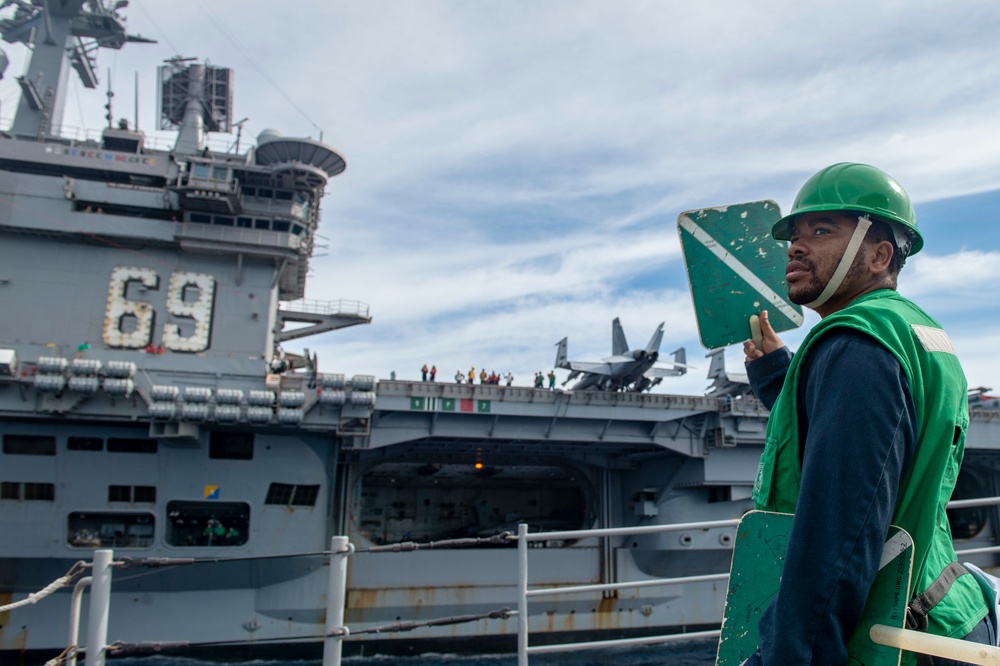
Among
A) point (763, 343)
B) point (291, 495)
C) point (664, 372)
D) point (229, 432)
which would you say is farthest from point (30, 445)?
point (664, 372)

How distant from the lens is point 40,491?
17.2 m

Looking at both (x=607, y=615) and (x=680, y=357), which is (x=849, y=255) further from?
(x=680, y=357)

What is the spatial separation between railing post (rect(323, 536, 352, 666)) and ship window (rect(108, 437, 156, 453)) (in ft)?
53.4

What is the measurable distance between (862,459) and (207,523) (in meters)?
19.4

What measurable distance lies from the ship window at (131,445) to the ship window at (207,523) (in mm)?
1514

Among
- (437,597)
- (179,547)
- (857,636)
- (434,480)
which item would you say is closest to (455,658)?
(437,597)

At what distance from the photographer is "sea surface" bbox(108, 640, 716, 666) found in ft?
60.7

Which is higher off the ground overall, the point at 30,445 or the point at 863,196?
the point at 863,196

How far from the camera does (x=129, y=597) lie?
17562mm

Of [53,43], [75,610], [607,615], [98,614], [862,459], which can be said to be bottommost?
[607,615]

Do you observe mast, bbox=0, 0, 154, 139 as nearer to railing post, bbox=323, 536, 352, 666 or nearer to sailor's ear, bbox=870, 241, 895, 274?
railing post, bbox=323, 536, 352, 666

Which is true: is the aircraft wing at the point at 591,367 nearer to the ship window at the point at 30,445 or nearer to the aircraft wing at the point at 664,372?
the aircraft wing at the point at 664,372

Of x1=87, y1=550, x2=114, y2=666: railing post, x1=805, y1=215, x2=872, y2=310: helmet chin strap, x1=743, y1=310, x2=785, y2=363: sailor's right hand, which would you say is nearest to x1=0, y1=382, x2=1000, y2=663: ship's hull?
x1=87, y1=550, x2=114, y2=666: railing post

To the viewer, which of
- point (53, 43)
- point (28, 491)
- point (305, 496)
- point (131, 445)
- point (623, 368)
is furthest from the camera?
point (623, 368)
